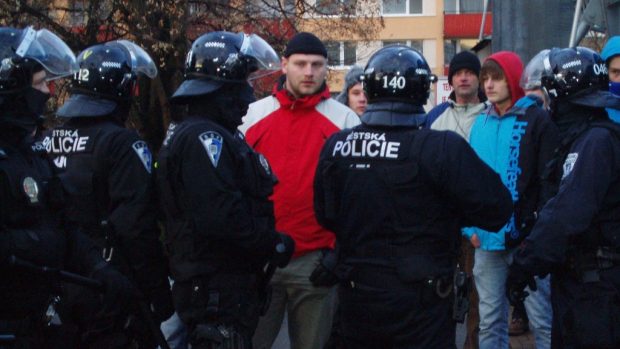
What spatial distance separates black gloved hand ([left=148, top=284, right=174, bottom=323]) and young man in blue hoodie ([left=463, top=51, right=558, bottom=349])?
2055 mm

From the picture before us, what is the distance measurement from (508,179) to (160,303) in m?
2.35

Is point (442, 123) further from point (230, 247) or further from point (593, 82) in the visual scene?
point (230, 247)

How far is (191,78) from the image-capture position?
5332 millimetres

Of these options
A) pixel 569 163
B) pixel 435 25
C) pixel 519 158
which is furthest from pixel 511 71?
pixel 435 25

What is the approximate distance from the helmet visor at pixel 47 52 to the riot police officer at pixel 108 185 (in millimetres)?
549

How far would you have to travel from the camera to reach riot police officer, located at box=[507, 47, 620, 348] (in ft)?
16.0

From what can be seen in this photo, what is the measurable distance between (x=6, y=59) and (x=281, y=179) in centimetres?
193

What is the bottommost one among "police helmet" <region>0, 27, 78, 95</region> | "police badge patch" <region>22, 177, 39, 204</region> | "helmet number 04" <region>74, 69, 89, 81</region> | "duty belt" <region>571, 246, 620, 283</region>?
"duty belt" <region>571, 246, 620, 283</region>

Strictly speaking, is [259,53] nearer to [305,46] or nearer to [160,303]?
[305,46]

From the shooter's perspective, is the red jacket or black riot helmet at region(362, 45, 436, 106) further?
the red jacket

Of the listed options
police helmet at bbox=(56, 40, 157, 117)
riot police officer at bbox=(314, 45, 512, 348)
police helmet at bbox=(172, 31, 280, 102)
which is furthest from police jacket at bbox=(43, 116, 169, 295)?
riot police officer at bbox=(314, 45, 512, 348)

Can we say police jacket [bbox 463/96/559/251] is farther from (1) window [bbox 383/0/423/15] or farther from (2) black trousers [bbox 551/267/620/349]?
(1) window [bbox 383/0/423/15]

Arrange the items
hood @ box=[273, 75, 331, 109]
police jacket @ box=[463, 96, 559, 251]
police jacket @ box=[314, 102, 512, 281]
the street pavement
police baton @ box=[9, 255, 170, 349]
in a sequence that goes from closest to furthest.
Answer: police baton @ box=[9, 255, 170, 349]
police jacket @ box=[314, 102, 512, 281]
hood @ box=[273, 75, 331, 109]
police jacket @ box=[463, 96, 559, 251]
the street pavement

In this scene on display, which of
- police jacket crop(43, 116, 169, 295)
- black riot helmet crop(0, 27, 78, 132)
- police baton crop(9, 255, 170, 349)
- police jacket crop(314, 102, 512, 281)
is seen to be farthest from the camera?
police jacket crop(43, 116, 169, 295)
